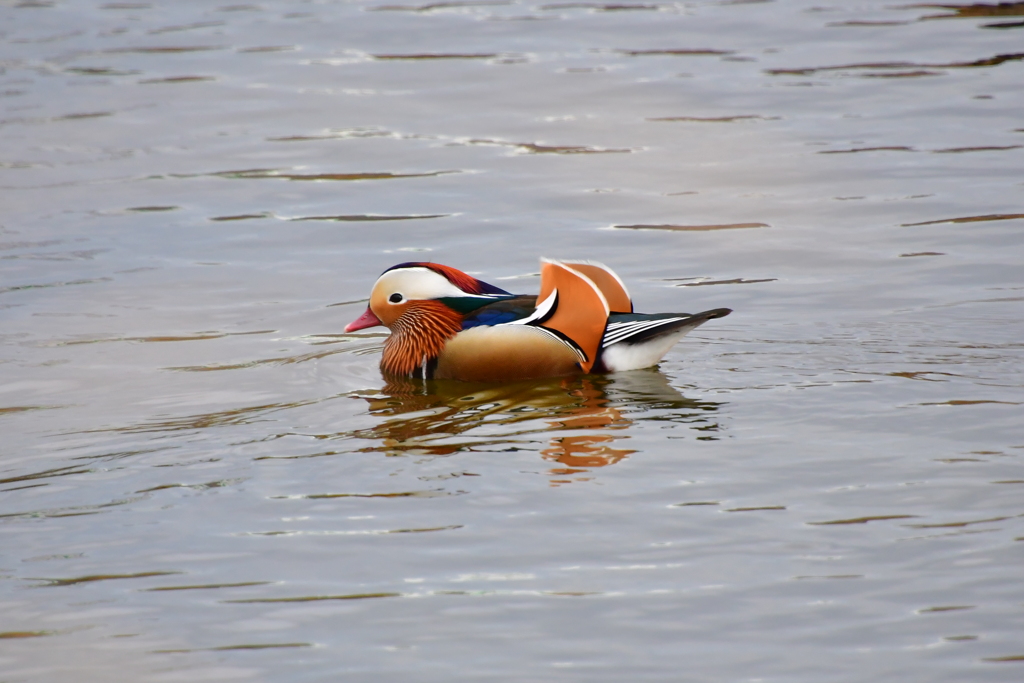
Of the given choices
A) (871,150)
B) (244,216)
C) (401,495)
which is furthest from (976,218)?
(401,495)

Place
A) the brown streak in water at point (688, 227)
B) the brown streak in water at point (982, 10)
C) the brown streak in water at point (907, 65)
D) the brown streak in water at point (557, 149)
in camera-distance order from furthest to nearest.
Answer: the brown streak in water at point (982, 10) < the brown streak in water at point (907, 65) < the brown streak in water at point (557, 149) < the brown streak in water at point (688, 227)

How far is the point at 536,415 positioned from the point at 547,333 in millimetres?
768

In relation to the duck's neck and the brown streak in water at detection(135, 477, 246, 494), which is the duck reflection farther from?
the brown streak in water at detection(135, 477, 246, 494)

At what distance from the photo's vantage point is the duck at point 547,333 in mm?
7906

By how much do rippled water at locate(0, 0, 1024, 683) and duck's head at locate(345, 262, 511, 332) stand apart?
46 centimetres

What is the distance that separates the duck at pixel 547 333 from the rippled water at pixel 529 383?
0.16 m

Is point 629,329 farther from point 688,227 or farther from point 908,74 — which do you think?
point 908,74

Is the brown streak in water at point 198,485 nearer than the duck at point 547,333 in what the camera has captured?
Yes

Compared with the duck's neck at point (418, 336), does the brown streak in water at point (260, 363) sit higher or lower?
lower

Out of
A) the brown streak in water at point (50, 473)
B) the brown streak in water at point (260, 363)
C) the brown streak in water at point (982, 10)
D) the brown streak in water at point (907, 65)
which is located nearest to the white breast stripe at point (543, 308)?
the brown streak in water at point (260, 363)

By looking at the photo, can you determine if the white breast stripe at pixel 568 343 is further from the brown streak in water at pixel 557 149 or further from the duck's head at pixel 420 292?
the brown streak in water at pixel 557 149

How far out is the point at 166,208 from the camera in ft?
42.9

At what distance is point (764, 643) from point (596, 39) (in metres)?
15.3

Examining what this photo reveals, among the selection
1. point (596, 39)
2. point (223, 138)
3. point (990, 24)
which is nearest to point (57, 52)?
point (223, 138)
